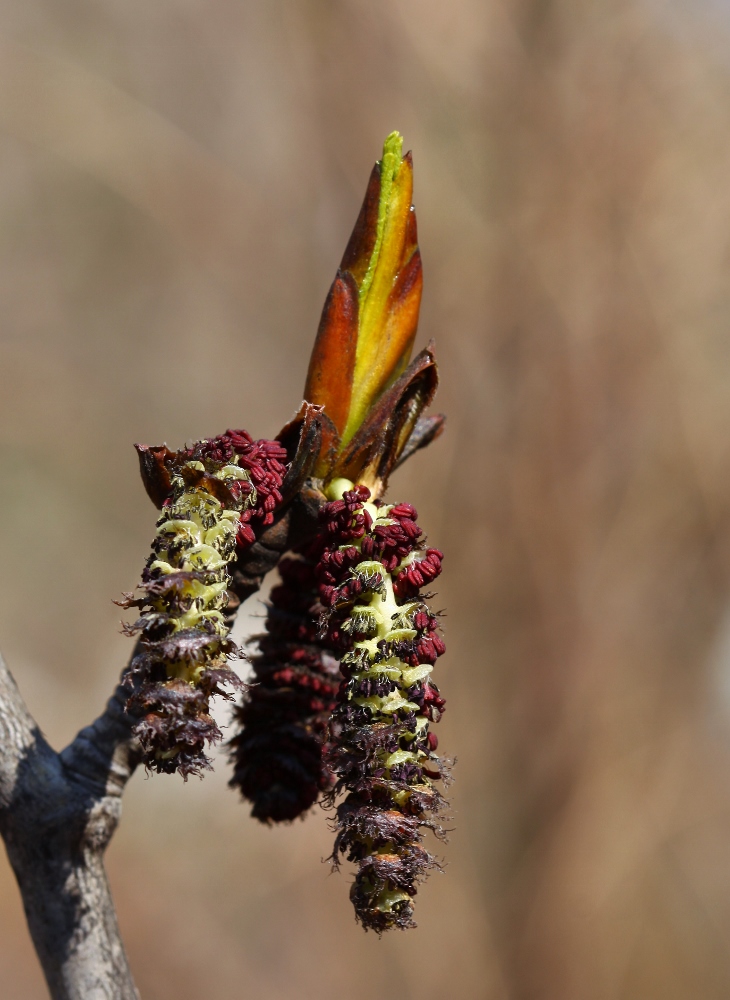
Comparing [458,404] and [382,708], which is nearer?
[382,708]

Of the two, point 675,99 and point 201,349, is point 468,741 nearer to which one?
point 201,349

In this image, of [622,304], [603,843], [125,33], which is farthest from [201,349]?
[603,843]

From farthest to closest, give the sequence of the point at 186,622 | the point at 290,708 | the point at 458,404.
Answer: the point at 458,404 → the point at 290,708 → the point at 186,622

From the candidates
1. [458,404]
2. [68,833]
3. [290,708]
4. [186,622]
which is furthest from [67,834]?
[458,404]

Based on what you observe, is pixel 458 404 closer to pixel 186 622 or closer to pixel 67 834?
pixel 67 834

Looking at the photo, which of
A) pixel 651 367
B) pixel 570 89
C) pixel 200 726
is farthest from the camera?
pixel 570 89

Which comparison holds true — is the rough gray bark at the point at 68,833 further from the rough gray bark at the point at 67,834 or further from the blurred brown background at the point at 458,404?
the blurred brown background at the point at 458,404

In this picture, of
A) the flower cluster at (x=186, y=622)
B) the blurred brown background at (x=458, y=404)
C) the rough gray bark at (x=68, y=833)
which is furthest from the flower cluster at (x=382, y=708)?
the blurred brown background at (x=458, y=404)
